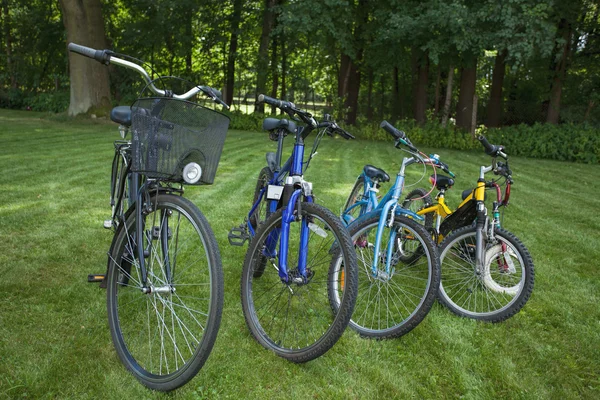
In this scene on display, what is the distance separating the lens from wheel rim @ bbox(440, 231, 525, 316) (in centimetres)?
325

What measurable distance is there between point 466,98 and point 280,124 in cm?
1448

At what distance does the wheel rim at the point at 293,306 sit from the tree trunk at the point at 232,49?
19860 mm

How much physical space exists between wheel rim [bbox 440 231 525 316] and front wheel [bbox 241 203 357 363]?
100 cm

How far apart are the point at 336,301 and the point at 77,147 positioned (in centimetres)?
892

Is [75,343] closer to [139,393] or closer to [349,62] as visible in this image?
[139,393]

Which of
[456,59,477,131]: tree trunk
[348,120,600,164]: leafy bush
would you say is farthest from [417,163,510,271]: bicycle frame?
[456,59,477,131]: tree trunk

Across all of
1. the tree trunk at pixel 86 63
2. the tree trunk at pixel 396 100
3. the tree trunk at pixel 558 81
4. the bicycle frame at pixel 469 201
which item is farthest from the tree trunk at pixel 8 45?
the bicycle frame at pixel 469 201

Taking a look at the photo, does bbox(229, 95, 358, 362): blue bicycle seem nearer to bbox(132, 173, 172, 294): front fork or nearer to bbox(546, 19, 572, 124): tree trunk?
bbox(132, 173, 172, 294): front fork

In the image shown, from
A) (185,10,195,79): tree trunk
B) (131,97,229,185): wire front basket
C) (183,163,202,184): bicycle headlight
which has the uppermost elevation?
(185,10,195,79): tree trunk

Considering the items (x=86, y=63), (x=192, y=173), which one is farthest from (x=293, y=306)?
(x=86, y=63)

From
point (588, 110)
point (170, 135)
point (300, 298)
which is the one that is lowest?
point (300, 298)

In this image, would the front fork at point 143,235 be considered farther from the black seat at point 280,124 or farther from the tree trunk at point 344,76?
the tree trunk at point 344,76

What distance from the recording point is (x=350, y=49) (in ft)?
57.4

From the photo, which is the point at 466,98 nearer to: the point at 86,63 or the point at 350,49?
the point at 350,49
